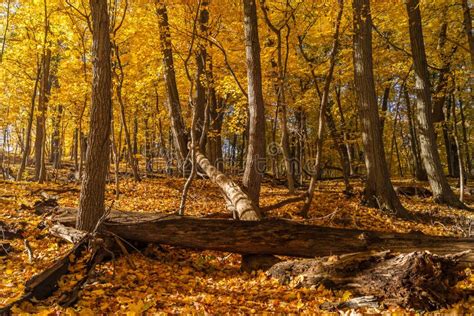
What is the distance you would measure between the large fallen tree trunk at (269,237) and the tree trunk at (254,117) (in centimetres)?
239

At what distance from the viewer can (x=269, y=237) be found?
5129mm

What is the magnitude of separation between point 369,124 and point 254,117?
402 cm

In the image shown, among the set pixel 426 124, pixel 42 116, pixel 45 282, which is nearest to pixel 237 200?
pixel 45 282

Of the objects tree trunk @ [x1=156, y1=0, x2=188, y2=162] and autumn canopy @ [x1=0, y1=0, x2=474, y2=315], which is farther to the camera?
tree trunk @ [x1=156, y1=0, x2=188, y2=162]

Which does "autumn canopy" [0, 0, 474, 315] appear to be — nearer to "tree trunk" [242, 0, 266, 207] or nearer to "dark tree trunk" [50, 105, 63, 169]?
"tree trunk" [242, 0, 266, 207]

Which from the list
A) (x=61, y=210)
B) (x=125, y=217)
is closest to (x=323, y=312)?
(x=125, y=217)

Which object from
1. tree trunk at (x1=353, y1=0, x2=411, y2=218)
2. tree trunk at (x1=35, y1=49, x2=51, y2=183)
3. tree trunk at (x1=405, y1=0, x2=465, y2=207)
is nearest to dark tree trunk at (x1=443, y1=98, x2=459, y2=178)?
tree trunk at (x1=405, y1=0, x2=465, y2=207)

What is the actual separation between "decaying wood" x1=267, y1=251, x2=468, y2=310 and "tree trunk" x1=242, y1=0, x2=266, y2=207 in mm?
3402

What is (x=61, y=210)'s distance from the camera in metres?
6.64

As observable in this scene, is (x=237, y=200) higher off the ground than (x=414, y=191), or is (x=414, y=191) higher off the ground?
(x=237, y=200)

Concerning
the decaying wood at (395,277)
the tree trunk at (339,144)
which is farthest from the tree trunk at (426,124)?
the decaying wood at (395,277)

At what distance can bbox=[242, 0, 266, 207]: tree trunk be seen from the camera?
7766 mm

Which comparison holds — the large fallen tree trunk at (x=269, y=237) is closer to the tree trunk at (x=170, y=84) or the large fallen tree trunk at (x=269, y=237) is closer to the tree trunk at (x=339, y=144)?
the tree trunk at (x=170, y=84)

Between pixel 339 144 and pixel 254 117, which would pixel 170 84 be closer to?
pixel 254 117
